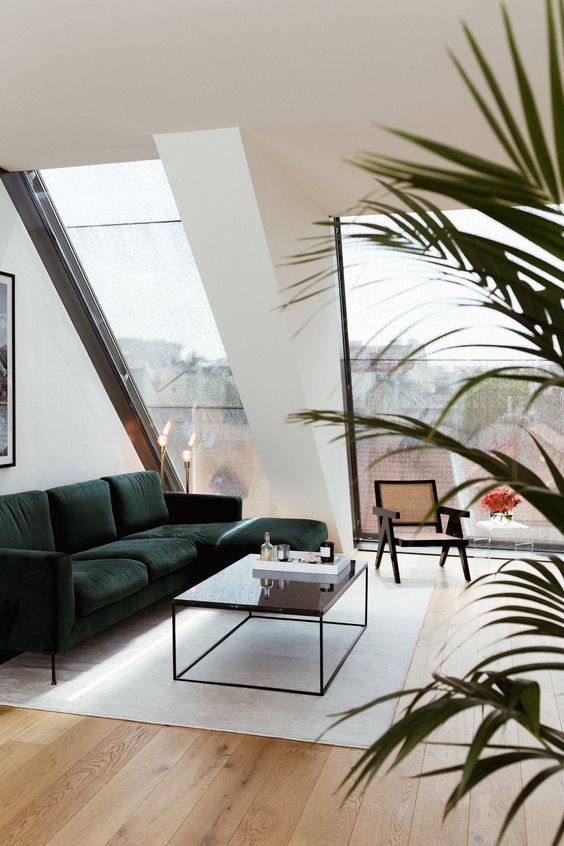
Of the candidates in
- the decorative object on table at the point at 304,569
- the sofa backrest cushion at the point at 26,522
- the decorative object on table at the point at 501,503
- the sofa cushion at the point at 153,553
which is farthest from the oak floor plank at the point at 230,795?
the decorative object on table at the point at 501,503

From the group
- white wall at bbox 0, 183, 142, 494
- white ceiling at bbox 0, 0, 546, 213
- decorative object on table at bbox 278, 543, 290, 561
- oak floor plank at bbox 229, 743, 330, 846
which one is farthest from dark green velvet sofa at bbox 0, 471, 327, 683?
white ceiling at bbox 0, 0, 546, 213

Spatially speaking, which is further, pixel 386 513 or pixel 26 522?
pixel 386 513

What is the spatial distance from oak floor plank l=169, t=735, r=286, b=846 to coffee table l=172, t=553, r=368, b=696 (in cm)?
58

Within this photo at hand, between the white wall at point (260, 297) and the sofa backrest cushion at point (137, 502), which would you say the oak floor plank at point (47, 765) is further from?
the sofa backrest cushion at point (137, 502)

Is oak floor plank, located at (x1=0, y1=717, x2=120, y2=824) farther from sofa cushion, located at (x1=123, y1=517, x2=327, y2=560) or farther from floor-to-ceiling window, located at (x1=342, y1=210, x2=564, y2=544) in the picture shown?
floor-to-ceiling window, located at (x1=342, y1=210, x2=564, y2=544)

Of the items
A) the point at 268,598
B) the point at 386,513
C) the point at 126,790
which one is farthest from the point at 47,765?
the point at 386,513

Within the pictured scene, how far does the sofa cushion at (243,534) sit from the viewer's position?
546 centimetres

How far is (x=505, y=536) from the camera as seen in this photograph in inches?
265

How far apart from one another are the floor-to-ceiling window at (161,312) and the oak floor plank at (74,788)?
3594 mm

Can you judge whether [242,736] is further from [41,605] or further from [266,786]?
[41,605]

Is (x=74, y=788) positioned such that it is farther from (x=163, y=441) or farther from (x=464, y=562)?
(x=163, y=441)

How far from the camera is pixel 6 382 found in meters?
5.00

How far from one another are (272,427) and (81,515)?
145cm

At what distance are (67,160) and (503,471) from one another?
4.39m
